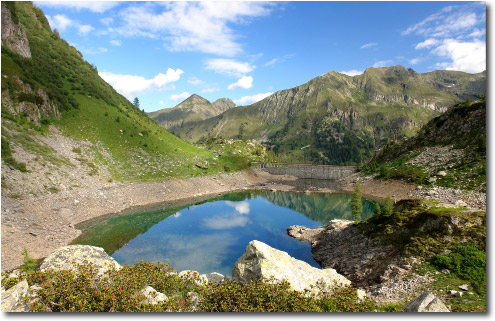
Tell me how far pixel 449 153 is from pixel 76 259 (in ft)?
302

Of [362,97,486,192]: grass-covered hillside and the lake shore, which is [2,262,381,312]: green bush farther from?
[362,97,486,192]: grass-covered hillside

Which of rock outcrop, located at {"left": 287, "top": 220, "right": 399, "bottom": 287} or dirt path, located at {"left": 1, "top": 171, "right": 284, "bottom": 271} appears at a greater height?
dirt path, located at {"left": 1, "top": 171, "right": 284, "bottom": 271}

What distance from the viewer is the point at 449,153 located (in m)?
74.7

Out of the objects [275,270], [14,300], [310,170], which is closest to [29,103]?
[14,300]

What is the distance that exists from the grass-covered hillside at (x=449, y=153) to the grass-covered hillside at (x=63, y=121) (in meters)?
66.4

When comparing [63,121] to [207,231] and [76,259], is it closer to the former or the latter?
[207,231]

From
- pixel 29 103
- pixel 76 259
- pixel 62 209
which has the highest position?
pixel 29 103

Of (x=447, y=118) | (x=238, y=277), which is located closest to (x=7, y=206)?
(x=238, y=277)

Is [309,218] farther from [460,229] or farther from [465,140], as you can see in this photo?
[465,140]

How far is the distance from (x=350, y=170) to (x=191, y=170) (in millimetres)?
79195

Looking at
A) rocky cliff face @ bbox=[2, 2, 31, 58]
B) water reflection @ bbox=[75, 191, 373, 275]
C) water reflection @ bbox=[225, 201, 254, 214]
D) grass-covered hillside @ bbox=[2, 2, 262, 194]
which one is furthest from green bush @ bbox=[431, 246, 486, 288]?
rocky cliff face @ bbox=[2, 2, 31, 58]

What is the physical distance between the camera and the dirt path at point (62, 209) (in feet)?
94.0

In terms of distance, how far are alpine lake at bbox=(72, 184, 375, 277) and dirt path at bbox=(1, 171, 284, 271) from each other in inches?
92.7

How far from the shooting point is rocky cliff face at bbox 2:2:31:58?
220 feet
